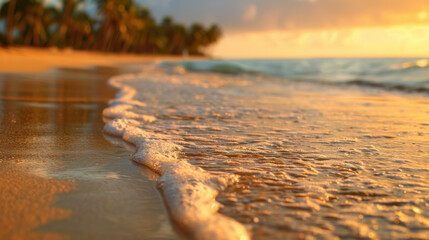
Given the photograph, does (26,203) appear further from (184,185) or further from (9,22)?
(9,22)

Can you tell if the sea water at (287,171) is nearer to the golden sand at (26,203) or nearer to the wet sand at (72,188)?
the wet sand at (72,188)

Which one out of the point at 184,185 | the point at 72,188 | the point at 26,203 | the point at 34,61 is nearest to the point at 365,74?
the point at 34,61

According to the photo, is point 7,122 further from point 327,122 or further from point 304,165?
point 327,122

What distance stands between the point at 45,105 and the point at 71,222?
439 cm

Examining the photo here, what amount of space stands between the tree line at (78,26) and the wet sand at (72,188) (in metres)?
38.2

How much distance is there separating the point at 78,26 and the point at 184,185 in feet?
181

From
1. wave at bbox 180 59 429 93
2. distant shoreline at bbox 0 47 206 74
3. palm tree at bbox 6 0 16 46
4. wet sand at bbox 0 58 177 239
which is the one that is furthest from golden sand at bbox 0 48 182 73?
wet sand at bbox 0 58 177 239

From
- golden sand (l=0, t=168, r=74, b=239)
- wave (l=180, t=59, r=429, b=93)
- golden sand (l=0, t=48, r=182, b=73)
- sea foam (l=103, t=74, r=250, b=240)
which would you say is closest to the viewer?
golden sand (l=0, t=168, r=74, b=239)

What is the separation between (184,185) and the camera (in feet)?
7.82

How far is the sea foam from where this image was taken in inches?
71.6

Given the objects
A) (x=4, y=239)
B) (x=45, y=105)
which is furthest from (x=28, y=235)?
(x=45, y=105)

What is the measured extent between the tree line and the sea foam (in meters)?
38.5

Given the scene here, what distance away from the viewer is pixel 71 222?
1.82 meters

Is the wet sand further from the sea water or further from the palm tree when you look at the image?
the palm tree
